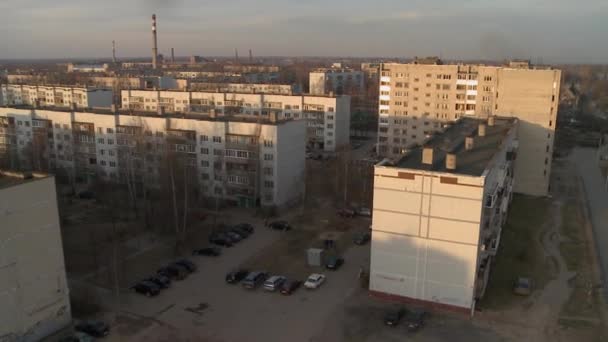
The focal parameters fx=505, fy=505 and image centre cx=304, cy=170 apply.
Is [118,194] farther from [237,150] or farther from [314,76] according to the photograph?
Result: [314,76]

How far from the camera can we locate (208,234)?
27.4 meters

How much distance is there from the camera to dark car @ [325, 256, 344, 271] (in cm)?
2322

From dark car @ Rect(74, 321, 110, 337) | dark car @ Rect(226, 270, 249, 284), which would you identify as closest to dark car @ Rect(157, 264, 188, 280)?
dark car @ Rect(226, 270, 249, 284)

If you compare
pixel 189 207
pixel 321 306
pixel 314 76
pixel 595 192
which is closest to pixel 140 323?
pixel 321 306

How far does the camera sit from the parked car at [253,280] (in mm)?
21141

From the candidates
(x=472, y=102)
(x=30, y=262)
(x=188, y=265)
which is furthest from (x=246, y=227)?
(x=472, y=102)

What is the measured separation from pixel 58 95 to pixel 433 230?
57364 mm

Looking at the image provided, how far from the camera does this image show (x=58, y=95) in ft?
206

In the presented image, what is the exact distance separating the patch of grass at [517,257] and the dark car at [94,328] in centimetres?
1400

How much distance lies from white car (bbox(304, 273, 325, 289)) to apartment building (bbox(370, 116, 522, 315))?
90.8 inches

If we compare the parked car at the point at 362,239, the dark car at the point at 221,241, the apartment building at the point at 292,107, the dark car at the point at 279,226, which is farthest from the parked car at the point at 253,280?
the apartment building at the point at 292,107

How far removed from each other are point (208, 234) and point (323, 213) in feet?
25.5

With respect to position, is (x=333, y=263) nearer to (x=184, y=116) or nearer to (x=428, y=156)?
(x=428, y=156)

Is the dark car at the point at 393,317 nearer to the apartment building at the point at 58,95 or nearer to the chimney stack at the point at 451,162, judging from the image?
the chimney stack at the point at 451,162
